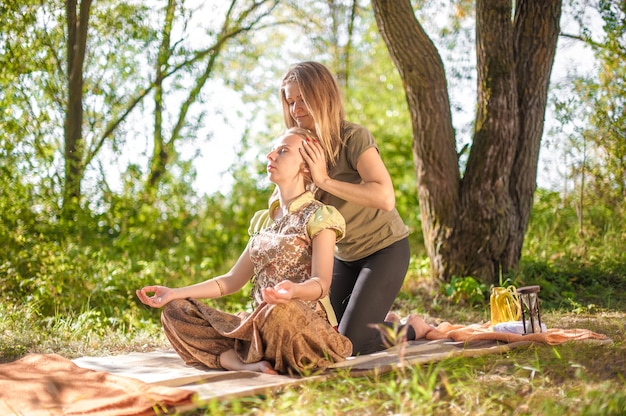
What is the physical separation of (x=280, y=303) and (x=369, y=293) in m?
0.85

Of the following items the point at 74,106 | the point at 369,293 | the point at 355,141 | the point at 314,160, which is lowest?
the point at 369,293

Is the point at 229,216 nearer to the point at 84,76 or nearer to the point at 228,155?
the point at 228,155

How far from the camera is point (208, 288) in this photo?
2908 millimetres

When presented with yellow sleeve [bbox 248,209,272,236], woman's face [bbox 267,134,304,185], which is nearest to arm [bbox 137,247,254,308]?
yellow sleeve [bbox 248,209,272,236]

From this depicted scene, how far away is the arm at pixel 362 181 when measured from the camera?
113 inches

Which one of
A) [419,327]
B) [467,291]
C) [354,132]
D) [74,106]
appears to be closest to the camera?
[354,132]

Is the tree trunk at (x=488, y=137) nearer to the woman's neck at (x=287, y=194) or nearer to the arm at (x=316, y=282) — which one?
the woman's neck at (x=287, y=194)

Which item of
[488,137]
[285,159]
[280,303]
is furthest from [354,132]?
[488,137]

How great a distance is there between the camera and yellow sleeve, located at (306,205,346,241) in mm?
2727

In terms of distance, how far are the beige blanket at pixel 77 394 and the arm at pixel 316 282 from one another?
44 cm

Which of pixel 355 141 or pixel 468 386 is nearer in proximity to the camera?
pixel 468 386

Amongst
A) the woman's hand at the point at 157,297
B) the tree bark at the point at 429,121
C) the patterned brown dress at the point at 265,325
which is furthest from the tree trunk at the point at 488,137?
the woman's hand at the point at 157,297

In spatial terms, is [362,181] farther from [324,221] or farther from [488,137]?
[488,137]

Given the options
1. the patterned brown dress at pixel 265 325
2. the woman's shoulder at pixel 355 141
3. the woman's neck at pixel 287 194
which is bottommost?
the patterned brown dress at pixel 265 325
